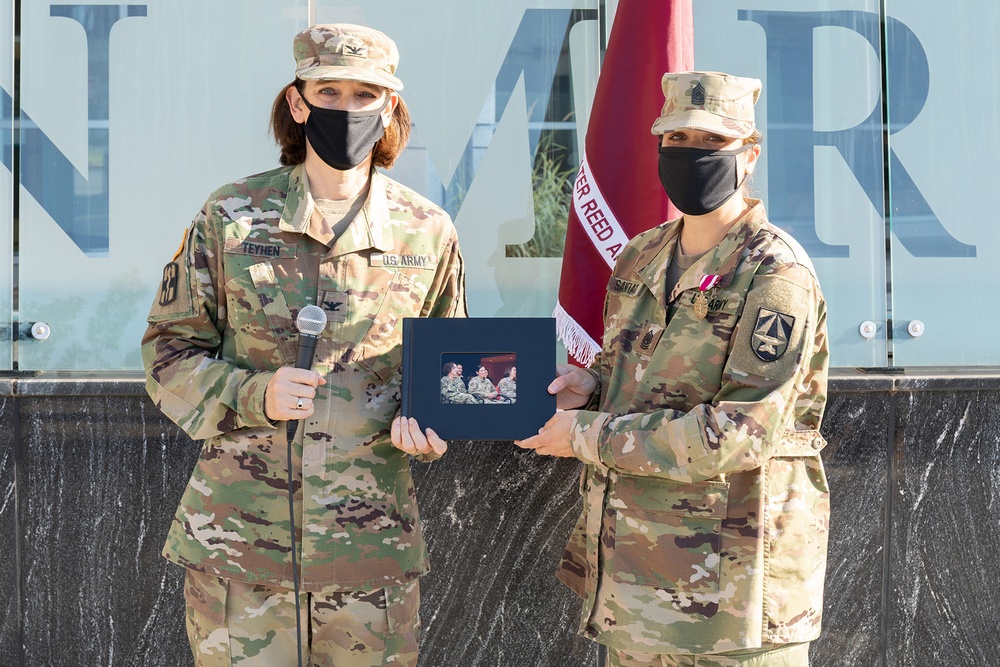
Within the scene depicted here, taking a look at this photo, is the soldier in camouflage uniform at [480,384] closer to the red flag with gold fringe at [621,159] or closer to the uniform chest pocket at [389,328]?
the uniform chest pocket at [389,328]

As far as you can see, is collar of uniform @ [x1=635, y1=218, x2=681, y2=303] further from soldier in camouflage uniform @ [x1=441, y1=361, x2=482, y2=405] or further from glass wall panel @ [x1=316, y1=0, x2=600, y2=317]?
glass wall panel @ [x1=316, y1=0, x2=600, y2=317]

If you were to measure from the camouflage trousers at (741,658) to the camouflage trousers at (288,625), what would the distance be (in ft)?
1.92

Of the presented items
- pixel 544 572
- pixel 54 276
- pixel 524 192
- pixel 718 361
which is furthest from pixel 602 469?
pixel 54 276

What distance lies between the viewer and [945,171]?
3.78m

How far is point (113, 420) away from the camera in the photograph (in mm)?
3262

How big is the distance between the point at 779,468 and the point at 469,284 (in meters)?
1.67

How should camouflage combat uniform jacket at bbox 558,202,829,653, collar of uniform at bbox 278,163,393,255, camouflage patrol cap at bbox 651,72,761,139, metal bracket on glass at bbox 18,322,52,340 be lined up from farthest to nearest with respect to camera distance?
metal bracket on glass at bbox 18,322,52,340, collar of uniform at bbox 278,163,393,255, camouflage patrol cap at bbox 651,72,761,139, camouflage combat uniform jacket at bbox 558,202,829,653

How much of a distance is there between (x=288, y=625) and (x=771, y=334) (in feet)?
4.23

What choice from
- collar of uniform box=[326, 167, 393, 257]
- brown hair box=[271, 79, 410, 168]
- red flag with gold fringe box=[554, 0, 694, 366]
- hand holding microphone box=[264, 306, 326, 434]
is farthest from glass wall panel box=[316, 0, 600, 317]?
hand holding microphone box=[264, 306, 326, 434]

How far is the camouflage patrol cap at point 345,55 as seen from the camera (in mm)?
2290

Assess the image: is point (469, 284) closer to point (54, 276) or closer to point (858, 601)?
point (54, 276)

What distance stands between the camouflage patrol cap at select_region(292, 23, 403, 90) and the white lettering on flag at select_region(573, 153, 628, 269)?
96 cm

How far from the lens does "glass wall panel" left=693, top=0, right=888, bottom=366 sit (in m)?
3.75

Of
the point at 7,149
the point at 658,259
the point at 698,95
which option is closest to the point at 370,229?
the point at 658,259
